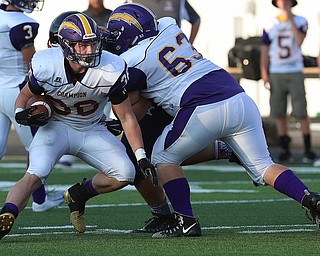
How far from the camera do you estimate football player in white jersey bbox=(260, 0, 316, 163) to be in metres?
12.6

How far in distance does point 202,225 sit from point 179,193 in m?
0.70

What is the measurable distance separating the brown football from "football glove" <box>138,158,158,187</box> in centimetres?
64

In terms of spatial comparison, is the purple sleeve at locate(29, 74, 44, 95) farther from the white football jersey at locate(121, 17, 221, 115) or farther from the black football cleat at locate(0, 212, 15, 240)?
the black football cleat at locate(0, 212, 15, 240)

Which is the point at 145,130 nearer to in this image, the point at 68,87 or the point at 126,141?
the point at 126,141

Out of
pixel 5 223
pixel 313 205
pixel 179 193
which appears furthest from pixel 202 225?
pixel 5 223

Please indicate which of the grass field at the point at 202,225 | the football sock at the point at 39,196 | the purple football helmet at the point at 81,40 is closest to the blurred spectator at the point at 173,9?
the grass field at the point at 202,225

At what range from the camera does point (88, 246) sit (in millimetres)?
6094

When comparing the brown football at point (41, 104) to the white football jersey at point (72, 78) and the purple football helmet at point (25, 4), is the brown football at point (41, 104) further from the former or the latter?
the purple football helmet at point (25, 4)

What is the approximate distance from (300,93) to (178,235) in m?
6.23

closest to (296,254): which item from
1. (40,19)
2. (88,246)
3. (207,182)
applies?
(88,246)

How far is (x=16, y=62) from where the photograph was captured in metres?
8.55

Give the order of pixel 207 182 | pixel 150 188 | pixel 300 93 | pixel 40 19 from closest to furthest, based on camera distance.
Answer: pixel 150 188, pixel 207 182, pixel 300 93, pixel 40 19

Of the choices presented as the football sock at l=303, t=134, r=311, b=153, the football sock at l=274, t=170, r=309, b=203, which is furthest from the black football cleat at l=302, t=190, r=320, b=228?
the football sock at l=303, t=134, r=311, b=153

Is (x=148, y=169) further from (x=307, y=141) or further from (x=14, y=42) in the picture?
(x=307, y=141)
